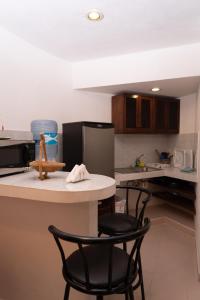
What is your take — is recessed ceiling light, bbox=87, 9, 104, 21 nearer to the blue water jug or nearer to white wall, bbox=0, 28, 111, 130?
white wall, bbox=0, 28, 111, 130

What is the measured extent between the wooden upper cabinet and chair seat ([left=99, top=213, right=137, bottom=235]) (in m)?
1.67

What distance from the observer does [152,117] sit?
11.2ft

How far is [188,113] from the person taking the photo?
3602mm

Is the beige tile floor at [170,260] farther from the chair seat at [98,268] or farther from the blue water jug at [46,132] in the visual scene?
the blue water jug at [46,132]

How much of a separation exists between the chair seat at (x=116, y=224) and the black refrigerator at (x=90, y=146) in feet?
2.94

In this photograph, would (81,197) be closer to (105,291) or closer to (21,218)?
(105,291)

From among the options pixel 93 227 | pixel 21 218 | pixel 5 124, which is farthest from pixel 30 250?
pixel 5 124

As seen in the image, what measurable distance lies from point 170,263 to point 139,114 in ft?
6.67

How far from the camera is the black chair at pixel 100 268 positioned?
95cm

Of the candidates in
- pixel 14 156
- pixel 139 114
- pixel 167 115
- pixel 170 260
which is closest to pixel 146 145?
pixel 167 115

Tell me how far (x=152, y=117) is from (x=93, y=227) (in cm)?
246

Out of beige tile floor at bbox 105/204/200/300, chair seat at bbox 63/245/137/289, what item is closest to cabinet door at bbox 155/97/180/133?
beige tile floor at bbox 105/204/200/300

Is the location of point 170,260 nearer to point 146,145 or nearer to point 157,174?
point 157,174

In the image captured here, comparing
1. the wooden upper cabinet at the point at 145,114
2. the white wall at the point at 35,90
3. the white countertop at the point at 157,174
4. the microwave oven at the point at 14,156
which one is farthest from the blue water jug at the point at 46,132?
the wooden upper cabinet at the point at 145,114
